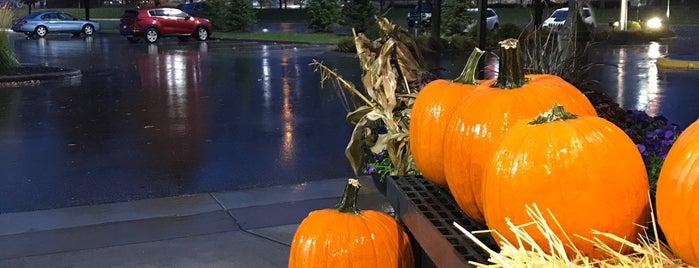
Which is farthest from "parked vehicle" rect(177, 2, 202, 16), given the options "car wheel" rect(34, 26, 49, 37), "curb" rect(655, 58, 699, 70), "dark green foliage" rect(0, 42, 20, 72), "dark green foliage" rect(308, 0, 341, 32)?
"curb" rect(655, 58, 699, 70)

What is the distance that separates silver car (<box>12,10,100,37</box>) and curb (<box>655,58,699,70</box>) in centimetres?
3053

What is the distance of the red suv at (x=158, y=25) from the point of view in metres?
34.5

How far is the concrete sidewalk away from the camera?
16.3 feet

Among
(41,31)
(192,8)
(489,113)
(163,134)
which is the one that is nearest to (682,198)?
(489,113)

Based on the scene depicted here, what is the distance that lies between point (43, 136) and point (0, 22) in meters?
10.4

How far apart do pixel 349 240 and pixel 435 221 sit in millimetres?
713

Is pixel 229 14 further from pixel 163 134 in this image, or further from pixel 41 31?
pixel 163 134

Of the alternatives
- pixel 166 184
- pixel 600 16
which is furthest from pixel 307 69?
pixel 600 16

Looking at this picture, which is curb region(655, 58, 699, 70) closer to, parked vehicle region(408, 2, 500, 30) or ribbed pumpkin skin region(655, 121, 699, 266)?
parked vehicle region(408, 2, 500, 30)

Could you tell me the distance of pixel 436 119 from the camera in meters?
3.40

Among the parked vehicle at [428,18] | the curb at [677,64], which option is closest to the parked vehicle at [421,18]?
the parked vehicle at [428,18]

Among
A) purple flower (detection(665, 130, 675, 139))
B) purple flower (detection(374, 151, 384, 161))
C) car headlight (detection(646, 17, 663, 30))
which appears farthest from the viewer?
car headlight (detection(646, 17, 663, 30))

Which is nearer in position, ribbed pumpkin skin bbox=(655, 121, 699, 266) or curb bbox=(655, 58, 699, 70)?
ribbed pumpkin skin bbox=(655, 121, 699, 266)

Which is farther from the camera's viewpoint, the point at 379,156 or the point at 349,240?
the point at 379,156
